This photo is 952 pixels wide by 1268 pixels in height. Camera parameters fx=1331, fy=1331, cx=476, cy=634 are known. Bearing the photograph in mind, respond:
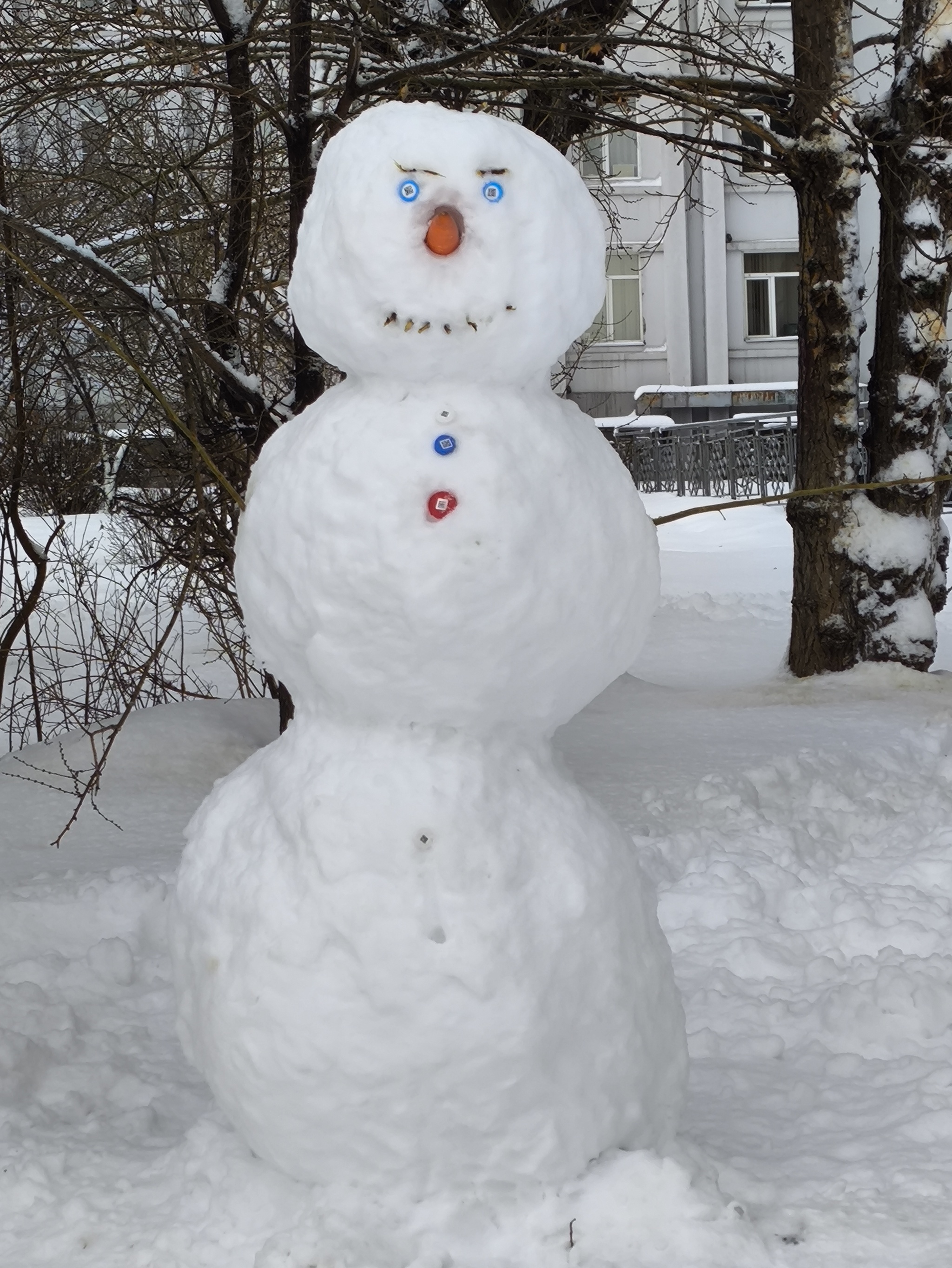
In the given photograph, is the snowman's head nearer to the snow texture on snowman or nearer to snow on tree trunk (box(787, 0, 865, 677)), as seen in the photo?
the snow texture on snowman

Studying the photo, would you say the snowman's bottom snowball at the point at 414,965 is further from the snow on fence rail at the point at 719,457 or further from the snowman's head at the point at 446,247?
Result: the snow on fence rail at the point at 719,457

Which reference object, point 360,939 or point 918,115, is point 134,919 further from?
point 918,115

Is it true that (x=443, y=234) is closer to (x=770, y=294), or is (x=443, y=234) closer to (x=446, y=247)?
(x=446, y=247)

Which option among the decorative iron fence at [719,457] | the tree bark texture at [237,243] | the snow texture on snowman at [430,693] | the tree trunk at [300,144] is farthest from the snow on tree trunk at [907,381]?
the decorative iron fence at [719,457]

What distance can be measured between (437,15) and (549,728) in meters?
4.55

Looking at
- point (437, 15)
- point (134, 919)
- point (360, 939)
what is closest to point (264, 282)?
point (437, 15)

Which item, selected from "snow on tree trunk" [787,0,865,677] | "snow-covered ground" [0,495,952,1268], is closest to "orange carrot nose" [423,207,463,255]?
"snow-covered ground" [0,495,952,1268]

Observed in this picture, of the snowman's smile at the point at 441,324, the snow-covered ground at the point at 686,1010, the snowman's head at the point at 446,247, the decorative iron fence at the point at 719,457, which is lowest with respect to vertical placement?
the snow-covered ground at the point at 686,1010

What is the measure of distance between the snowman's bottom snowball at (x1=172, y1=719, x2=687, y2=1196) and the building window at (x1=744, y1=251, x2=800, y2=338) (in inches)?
888

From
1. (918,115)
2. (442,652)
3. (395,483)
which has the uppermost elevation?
(918,115)

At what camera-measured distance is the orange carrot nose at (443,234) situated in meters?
2.32

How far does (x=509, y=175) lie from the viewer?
238 cm

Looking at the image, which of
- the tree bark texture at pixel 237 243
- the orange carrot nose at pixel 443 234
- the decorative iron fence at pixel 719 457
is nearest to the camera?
the orange carrot nose at pixel 443 234

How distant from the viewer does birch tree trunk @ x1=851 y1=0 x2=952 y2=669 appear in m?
6.91
